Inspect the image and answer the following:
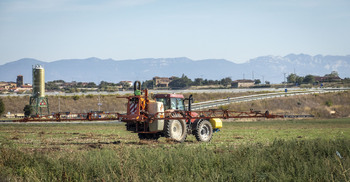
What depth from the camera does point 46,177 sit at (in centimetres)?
Answer: 1359

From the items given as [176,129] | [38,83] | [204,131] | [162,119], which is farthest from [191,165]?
[38,83]

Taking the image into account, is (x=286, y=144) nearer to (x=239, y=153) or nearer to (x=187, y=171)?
(x=239, y=153)

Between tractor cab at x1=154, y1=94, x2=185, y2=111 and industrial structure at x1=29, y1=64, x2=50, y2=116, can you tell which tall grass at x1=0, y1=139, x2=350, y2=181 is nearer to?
tractor cab at x1=154, y1=94, x2=185, y2=111

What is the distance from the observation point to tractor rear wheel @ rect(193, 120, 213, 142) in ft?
85.3

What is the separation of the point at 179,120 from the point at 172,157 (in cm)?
1055

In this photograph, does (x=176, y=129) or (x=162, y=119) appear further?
(x=176, y=129)

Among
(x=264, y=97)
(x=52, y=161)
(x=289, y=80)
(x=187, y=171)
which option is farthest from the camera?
(x=289, y=80)

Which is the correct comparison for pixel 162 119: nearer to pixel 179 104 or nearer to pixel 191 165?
pixel 179 104

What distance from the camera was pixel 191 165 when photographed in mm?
14016

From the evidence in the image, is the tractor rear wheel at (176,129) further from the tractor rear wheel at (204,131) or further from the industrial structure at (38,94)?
the industrial structure at (38,94)

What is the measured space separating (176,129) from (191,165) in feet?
37.1

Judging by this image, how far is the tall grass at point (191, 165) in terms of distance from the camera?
12352 mm

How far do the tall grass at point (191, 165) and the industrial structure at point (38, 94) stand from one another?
6213 cm

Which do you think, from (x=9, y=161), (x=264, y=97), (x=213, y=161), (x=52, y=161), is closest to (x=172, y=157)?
(x=213, y=161)
